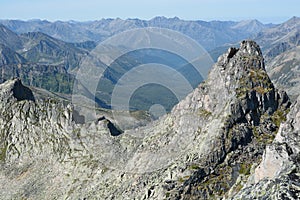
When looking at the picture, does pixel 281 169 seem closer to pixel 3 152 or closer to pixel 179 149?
pixel 179 149

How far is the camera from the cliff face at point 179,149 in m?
67.3

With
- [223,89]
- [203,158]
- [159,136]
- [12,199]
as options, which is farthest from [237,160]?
[12,199]

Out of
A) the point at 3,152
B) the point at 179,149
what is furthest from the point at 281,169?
the point at 3,152

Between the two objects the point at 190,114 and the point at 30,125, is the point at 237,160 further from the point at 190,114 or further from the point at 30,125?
the point at 30,125

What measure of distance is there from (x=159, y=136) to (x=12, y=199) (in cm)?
5746

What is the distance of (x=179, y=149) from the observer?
89250 millimetres

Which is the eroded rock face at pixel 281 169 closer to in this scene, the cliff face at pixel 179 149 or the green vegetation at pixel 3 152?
the cliff face at pixel 179 149

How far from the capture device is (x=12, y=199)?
128875 mm

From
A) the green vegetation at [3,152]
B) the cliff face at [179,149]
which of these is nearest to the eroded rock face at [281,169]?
the cliff face at [179,149]

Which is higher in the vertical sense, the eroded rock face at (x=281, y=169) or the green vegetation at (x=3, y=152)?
the eroded rock face at (x=281, y=169)

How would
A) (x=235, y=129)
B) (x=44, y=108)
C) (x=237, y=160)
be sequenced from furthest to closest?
(x=44, y=108), (x=235, y=129), (x=237, y=160)

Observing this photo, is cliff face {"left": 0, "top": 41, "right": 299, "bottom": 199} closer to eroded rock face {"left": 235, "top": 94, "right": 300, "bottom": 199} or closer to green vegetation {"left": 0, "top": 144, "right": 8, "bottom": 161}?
eroded rock face {"left": 235, "top": 94, "right": 300, "bottom": 199}

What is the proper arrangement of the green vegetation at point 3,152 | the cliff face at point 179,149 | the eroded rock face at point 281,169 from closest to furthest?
the eroded rock face at point 281,169 < the cliff face at point 179,149 < the green vegetation at point 3,152

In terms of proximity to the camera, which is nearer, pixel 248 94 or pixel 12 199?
pixel 248 94
